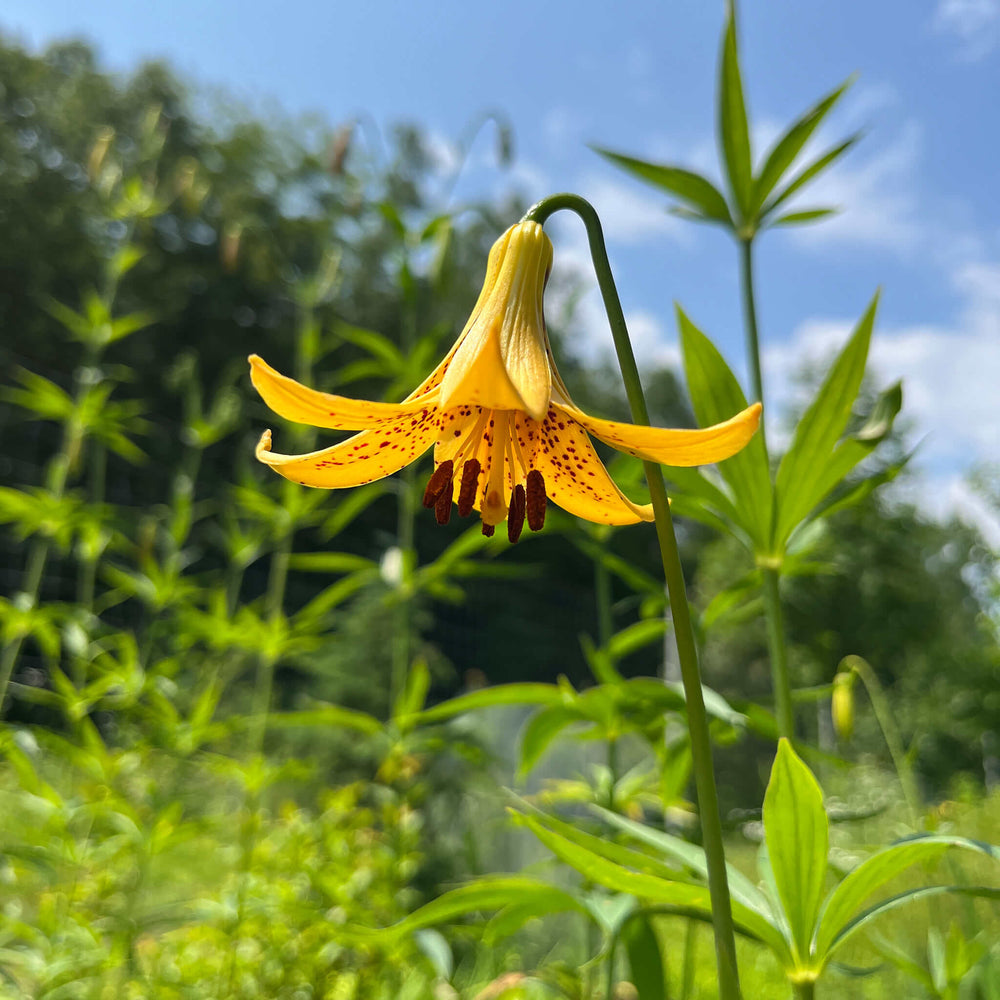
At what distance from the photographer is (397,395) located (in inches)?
49.1

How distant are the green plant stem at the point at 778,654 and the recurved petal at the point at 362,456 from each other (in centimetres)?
26

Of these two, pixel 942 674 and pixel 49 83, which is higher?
pixel 49 83

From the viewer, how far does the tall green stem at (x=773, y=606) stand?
21.6 inches

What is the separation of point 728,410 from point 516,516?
17 centimetres

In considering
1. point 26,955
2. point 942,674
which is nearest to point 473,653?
point 942,674

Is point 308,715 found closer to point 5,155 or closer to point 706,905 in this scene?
point 706,905

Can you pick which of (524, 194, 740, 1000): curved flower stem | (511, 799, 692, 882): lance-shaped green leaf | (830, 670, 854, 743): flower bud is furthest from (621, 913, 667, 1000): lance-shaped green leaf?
(830, 670, 854, 743): flower bud

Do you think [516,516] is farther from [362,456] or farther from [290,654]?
[290,654]

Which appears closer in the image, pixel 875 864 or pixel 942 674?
pixel 875 864

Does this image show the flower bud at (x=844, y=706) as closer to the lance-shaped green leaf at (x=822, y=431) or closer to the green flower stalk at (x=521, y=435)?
the lance-shaped green leaf at (x=822, y=431)

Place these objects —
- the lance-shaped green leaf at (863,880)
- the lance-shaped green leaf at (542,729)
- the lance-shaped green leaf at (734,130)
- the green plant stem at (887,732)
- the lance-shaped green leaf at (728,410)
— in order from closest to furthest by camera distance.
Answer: the lance-shaped green leaf at (863,880), the lance-shaped green leaf at (728,410), the lance-shaped green leaf at (734,130), the lance-shaped green leaf at (542,729), the green plant stem at (887,732)

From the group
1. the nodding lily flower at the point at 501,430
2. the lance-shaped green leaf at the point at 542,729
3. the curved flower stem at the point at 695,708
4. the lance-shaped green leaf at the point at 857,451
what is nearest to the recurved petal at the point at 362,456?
the nodding lily flower at the point at 501,430

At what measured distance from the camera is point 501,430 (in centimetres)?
52

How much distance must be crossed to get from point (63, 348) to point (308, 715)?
10923 millimetres
